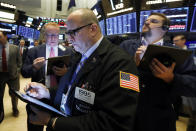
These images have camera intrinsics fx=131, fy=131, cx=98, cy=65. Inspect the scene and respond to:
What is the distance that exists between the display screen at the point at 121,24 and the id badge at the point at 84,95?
4291 mm

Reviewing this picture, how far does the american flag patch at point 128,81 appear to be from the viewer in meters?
0.77

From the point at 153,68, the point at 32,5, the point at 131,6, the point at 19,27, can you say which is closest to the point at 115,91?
the point at 153,68

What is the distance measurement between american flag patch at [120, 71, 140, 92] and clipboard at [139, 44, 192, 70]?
0.95 ft

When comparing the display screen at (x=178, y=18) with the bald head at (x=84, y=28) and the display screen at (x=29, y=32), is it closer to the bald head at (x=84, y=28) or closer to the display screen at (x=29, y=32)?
the bald head at (x=84, y=28)

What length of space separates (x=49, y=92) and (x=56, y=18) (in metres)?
13.0

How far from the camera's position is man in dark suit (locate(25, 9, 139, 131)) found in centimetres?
73

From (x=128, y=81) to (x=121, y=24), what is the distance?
15.3 ft

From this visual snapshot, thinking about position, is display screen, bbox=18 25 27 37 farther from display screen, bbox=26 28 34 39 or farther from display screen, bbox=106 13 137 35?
display screen, bbox=106 13 137 35

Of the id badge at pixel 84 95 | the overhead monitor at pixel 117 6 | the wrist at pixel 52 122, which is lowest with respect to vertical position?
the wrist at pixel 52 122

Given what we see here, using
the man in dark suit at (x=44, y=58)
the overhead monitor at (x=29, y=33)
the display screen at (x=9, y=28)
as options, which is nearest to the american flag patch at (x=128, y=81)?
the man in dark suit at (x=44, y=58)

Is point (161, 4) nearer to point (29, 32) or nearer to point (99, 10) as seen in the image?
point (99, 10)

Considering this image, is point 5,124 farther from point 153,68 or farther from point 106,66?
point 153,68

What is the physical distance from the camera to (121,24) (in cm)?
507

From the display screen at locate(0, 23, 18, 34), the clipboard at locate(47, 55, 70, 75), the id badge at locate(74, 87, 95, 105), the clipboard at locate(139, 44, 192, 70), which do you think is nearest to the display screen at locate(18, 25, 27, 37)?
the display screen at locate(0, 23, 18, 34)
